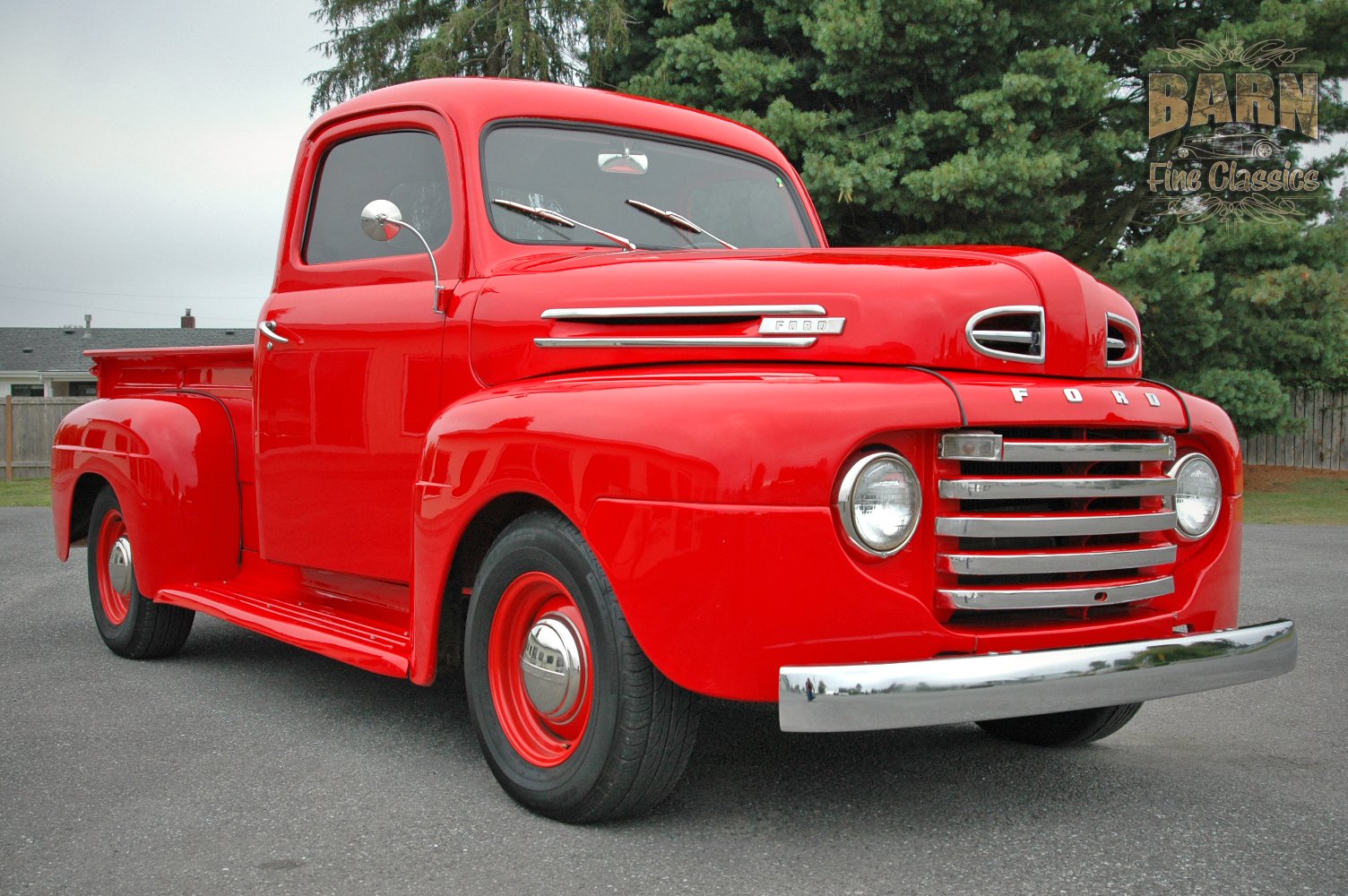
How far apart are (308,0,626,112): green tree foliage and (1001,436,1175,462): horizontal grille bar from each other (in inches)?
574

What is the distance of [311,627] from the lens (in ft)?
13.2

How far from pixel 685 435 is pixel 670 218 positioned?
1558mm

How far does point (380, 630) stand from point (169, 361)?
7.16 feet

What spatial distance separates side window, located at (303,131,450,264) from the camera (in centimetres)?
404

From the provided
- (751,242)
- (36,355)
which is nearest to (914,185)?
(751,242)

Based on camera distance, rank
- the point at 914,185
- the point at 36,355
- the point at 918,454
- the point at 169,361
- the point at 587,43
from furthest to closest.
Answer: the point at 36,355 → the point at 587,43 → the point at 914,185 → the point at 169,361 → the point at 918,454

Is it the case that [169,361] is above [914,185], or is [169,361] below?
below

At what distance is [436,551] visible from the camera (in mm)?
3379

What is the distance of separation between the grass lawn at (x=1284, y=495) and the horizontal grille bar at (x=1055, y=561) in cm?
1077

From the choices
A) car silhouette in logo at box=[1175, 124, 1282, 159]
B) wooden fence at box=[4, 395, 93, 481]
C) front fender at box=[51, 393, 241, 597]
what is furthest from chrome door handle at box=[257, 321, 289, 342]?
wooden fence at box=[4, 395, 93, 481]

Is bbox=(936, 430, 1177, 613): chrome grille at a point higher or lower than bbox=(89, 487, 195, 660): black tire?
higher

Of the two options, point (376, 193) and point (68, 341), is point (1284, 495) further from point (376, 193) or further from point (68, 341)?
point (68, 341)

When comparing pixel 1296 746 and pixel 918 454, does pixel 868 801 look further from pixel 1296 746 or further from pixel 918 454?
pixel 1296 746
